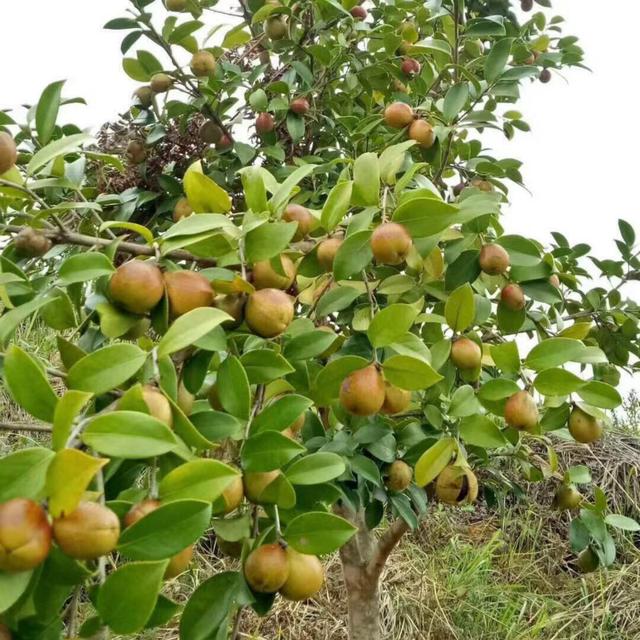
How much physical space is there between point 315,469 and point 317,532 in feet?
0.21

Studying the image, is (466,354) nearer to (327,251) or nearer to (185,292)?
(327,251)

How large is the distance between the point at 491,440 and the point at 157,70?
110cm

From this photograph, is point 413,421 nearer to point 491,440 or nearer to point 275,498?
point 491,440

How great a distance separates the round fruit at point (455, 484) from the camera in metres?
0.84

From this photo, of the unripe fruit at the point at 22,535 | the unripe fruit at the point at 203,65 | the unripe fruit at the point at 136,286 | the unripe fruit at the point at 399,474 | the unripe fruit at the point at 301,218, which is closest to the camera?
the unripe fruit at the point at 22,535

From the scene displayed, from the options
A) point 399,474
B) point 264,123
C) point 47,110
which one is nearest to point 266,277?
point 47,110

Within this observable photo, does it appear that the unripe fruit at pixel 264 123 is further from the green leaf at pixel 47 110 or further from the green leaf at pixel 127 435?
the green leaf at pixel 127 435

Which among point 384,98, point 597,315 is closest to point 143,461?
point 597,315

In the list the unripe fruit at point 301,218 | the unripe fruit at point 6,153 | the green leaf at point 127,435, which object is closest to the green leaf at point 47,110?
the unripe fruit at point 6,153

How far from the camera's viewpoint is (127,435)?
42cm

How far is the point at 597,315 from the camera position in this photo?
52.9 inches

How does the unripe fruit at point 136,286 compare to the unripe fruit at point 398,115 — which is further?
the unripe fruit at point 398,115

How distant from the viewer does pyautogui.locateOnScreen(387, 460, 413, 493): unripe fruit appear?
1.02 m

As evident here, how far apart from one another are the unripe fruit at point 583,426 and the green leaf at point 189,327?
0.52m
